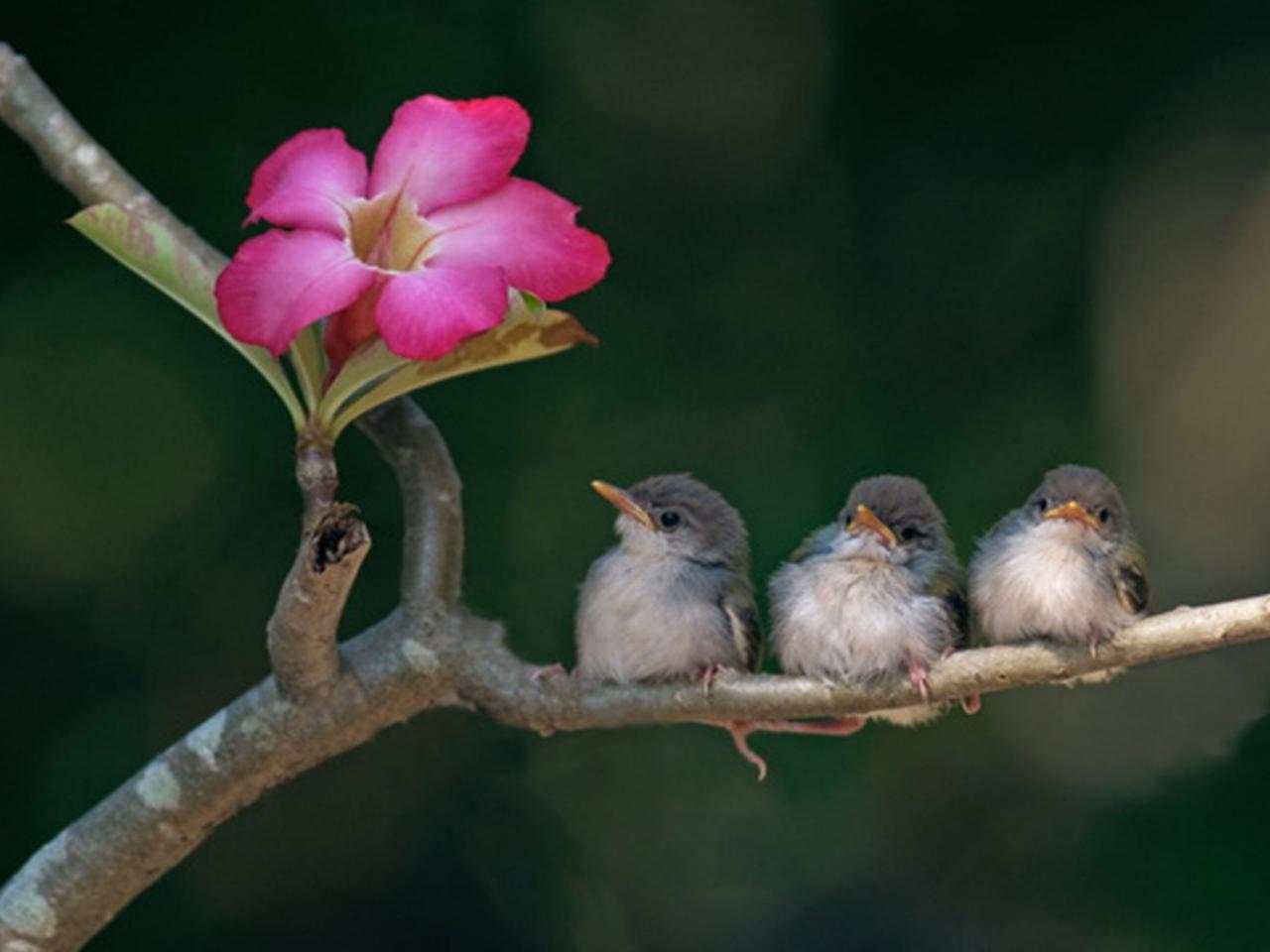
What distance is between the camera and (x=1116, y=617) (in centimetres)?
119

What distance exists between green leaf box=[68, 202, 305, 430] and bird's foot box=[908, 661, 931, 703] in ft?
1.18

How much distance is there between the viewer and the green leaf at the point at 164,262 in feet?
3.75

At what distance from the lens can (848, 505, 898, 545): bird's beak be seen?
1349mm

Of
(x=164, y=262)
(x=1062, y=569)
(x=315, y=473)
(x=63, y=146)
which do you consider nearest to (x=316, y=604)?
(x=315, y=473)

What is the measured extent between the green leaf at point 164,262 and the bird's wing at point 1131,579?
50 centimetres

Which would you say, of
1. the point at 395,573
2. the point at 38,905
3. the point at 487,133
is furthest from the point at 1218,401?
the point at 38,905

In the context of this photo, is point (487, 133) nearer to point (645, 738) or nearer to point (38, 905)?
point (38, 905)

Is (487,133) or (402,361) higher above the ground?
(487,133)

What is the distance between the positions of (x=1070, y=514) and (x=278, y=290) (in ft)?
1.67

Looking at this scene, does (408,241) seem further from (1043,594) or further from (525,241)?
(1043,594)

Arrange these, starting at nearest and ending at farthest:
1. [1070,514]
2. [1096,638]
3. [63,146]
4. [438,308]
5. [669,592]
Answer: [438,308]
[1096,638]
[1070,514]
[669,592]
[63,146]

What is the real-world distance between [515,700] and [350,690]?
0.11 m

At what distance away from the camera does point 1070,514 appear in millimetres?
1297

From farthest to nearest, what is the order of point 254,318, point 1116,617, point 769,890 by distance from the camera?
point 769,890 → point 1116,617 → point 254,318
